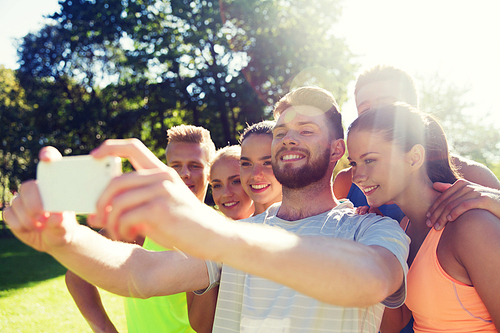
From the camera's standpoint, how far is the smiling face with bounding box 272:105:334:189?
8.73 feet

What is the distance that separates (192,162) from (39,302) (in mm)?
8166

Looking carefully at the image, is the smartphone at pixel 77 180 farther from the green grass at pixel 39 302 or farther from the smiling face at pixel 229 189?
the green grass at pixel 39 302

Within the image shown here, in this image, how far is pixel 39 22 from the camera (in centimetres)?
1888

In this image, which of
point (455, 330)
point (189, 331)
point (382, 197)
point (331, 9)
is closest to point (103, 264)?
point (189, 331)

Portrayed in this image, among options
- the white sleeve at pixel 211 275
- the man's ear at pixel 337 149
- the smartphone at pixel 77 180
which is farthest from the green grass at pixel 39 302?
the smartphone at pixel 77 180

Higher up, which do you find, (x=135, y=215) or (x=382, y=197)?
(x=135, y=215)

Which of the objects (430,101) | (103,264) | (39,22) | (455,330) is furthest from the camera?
(430,101)

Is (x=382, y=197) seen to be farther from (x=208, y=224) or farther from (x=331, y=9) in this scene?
(x=331, y=9)

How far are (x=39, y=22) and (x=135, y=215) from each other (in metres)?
22.9

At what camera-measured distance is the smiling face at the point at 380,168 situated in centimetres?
224

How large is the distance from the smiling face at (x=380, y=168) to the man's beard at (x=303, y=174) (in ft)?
1.36

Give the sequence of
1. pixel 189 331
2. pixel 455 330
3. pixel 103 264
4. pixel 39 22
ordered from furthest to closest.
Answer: pixel 39 22
pixel 189 331
pixel 455 330
pixel 103 264

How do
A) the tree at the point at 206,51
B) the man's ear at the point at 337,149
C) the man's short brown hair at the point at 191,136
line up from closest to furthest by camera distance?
the man's ear at the point at 337,149, the man's short brown hair at the point at 191,136, the tree at the point at 206,51

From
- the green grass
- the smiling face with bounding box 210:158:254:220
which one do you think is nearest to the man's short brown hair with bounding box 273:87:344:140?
the smiling face with bounding box 210:158:254:220
